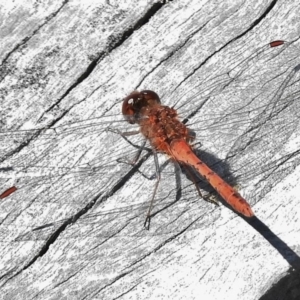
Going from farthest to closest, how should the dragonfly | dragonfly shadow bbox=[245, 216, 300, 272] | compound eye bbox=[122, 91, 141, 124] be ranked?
compound eye bbox=[122, 91, 141, 124] → the dragonfly → dragonfly shadow bbox=[245, 216, 300, 272]

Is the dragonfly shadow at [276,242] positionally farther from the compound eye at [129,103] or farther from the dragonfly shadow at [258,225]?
the compound eye at [129,103]

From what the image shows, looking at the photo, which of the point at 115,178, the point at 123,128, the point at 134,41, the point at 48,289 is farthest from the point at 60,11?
the point at 48,289

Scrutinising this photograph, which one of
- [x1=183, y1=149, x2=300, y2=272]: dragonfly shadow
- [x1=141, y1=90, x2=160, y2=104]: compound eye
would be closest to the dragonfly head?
[x1=141, y1=90, x2=160, y2=104]: compound eye

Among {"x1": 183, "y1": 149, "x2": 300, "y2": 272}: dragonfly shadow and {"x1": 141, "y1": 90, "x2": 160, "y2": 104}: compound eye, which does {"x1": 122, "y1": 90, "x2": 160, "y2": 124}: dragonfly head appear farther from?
{"x1": 183, "y1": 149, "x2": 300, "y2": 272}: dragonfly shadow

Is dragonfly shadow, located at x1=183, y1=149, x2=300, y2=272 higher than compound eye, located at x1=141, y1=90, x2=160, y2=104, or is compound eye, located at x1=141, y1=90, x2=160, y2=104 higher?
compound eye, located at x1=141, y1=90, x2=160, y2=104

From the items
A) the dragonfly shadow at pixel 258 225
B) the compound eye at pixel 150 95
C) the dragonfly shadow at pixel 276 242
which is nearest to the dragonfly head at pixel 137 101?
the compound eye at pixel 150 95

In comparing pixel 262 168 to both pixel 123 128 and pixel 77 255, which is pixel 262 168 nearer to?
pixel 123 128

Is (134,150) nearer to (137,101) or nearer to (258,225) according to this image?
(137,101)
